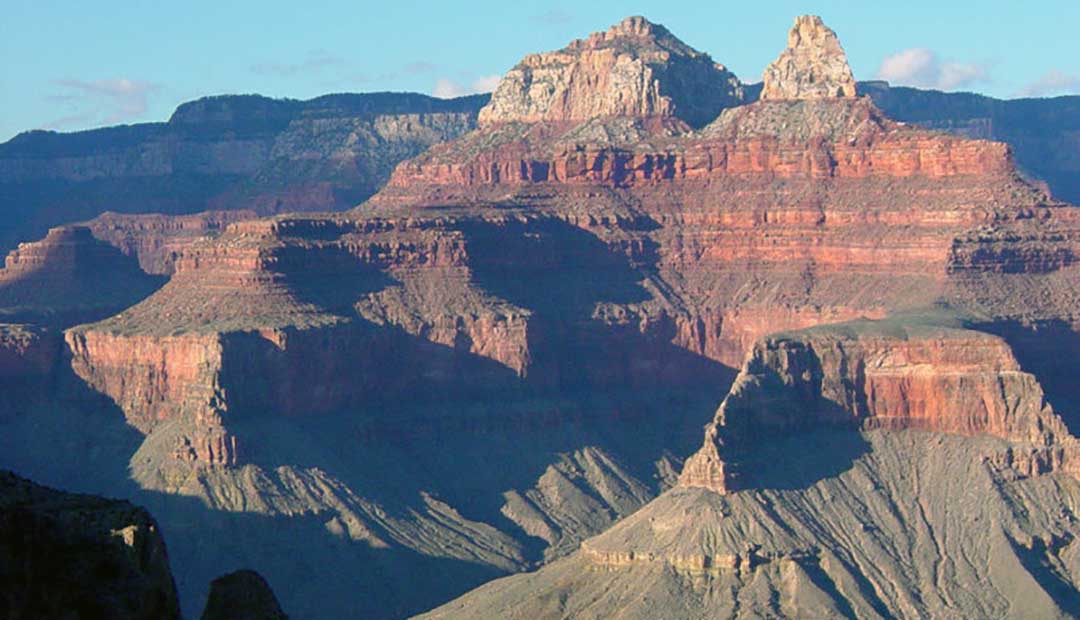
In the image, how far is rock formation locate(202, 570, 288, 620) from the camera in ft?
56.1

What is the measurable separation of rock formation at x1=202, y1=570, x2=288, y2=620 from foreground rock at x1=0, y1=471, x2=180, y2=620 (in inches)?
54.5

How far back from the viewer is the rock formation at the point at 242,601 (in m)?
17.1

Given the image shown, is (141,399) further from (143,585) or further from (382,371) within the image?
(143,585)

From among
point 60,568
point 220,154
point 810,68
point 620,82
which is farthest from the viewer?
point 220,154

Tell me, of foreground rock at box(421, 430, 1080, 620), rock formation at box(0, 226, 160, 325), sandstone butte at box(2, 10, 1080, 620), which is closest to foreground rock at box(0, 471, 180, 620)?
foreground rock at box(421, 430, 1080, 620)

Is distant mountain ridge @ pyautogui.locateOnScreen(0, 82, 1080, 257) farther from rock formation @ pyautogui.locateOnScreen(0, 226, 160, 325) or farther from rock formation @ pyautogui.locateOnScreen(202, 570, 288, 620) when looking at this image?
→ rock formation @ pyautogui.locateOnScreen(202, 570, 288, 620)

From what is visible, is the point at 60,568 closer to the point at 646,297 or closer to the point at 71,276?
the point at 646,297

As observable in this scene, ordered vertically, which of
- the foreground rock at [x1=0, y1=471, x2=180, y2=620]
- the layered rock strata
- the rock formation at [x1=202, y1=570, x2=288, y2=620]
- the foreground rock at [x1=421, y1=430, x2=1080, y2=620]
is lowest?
the foreground rock at [x1=421, y1=430, x2=1080, y2=620]

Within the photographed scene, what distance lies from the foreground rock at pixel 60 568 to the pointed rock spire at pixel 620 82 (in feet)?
367

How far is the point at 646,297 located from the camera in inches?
4264

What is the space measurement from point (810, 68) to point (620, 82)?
1438 centimetres

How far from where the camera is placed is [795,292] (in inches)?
4161

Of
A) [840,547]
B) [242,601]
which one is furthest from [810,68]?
[242,601]

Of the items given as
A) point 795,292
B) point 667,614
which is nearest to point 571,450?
point 795,292
